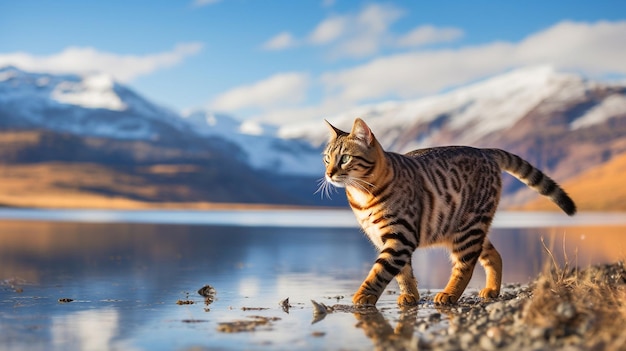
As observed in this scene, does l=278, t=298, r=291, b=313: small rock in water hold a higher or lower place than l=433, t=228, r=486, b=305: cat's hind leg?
lower

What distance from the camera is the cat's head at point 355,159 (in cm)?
916

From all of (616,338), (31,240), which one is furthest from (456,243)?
(31,240)

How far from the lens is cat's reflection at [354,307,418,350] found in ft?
22.8

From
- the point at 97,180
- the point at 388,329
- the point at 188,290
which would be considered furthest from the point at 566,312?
the point at 97,180

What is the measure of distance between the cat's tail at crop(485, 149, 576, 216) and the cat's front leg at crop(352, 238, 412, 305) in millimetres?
2292

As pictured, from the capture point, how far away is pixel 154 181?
172m

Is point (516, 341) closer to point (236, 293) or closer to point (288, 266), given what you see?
point (236, 293)

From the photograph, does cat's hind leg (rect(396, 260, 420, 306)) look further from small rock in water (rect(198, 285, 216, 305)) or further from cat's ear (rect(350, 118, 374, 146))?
small rock in water (rect(198, 285, 216, 305))

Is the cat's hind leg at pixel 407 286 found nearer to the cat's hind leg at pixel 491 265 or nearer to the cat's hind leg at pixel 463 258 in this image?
the cat's hind leg at pixel 463 258

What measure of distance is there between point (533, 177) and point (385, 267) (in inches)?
110

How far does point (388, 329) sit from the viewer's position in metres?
7.99

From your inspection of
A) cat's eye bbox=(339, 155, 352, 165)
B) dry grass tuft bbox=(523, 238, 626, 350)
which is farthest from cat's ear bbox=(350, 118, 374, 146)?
dry grass tuft bbox=(523, 238, 626, 350)

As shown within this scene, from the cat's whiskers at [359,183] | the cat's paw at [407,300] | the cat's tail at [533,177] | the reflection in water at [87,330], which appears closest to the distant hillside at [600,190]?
the cat's tail at [533,177]

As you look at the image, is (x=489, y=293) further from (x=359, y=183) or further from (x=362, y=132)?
(x=362, y=132)
